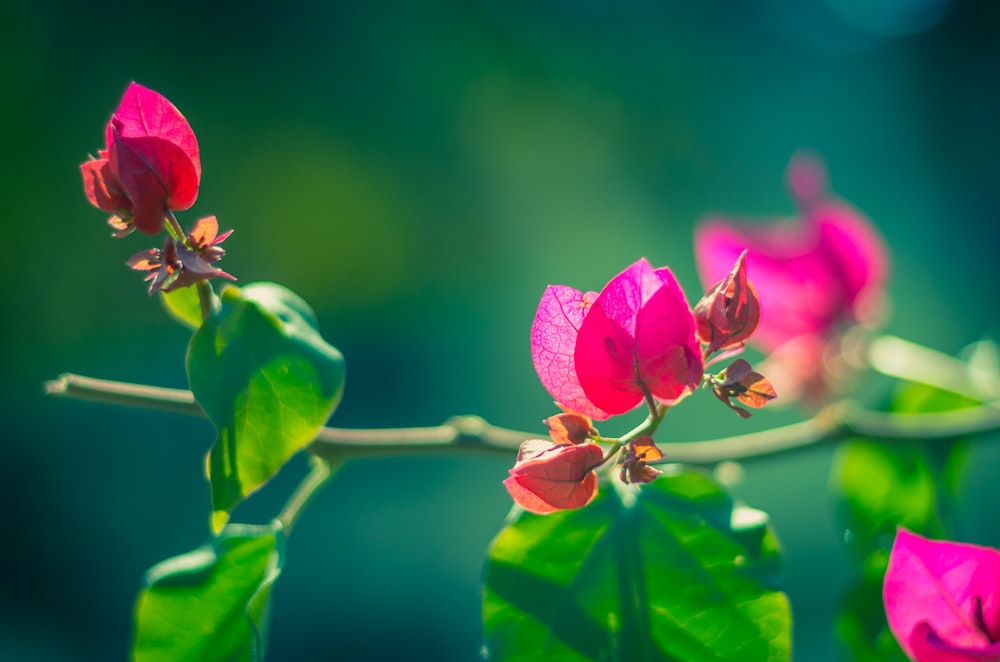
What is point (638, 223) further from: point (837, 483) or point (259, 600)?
point (259, 600)

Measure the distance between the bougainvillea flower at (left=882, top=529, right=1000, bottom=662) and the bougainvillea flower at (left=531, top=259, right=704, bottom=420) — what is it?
0.08 metres

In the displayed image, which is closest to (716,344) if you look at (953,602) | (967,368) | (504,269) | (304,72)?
(953,602)

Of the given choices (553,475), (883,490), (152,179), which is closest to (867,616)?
(883,490)

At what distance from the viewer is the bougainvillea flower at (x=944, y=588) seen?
225mm

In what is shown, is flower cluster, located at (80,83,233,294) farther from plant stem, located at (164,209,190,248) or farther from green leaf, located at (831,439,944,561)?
green leaf, located at (831,439,944,561)

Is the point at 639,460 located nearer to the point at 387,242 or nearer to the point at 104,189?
the point at 104,189

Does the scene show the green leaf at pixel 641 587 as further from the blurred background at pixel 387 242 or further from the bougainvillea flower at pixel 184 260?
the blurred background at pixel 387 242

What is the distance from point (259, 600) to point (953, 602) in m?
0.20

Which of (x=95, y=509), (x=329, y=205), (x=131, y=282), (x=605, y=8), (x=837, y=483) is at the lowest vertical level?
(x=95, y=509)

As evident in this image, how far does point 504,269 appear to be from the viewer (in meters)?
1.68

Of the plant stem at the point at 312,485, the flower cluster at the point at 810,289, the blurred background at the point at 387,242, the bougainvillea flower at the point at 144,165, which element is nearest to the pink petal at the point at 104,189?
the bougainvillea flower at the point at 144,165

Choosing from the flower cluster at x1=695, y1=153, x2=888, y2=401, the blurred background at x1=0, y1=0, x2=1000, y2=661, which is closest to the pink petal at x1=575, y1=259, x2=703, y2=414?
the flower cluster at x1=695, y1=153, x2=888, y2=401

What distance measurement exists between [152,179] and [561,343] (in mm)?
114

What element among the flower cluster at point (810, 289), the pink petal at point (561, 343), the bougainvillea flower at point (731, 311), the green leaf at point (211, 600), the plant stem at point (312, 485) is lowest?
the green leaf at point (211, 600)
